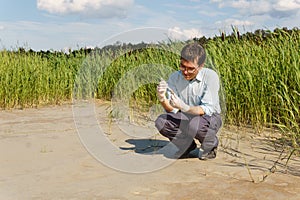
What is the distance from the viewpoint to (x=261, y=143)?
351cm

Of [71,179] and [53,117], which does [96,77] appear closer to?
[53,117]

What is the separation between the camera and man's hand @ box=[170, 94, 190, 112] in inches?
109

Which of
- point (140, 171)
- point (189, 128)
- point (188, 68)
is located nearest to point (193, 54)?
point (188, 68)

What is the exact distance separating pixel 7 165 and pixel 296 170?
2.03 meters

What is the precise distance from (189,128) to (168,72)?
2.18 m

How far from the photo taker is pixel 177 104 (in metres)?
2.77

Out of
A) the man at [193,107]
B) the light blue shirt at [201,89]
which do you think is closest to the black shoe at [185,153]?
the man at [193,107]

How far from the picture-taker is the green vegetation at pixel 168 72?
13.0 feet

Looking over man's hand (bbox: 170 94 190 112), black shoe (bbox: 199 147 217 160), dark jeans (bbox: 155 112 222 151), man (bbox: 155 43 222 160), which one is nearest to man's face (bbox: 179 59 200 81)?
man (bbox: 155 43 222 160)

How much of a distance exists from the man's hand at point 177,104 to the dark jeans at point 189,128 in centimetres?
17

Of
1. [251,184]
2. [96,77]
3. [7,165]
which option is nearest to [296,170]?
[251,184]

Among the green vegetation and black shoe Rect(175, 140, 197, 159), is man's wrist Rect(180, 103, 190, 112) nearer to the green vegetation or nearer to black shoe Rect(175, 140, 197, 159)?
black shoe Rect(175, 140, 197, 159)

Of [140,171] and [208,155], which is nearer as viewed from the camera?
[140,171]

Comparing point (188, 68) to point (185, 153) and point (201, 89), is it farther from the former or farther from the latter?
point (185, 153)
